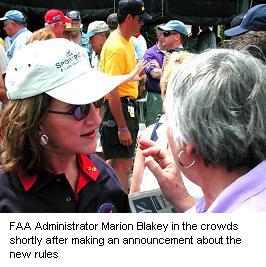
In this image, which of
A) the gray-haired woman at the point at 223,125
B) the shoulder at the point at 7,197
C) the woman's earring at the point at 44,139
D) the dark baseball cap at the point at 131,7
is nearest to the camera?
the gray-haired woman at the point at 223,125

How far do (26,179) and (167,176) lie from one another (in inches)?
20.8

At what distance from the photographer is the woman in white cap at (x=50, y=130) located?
1686mm

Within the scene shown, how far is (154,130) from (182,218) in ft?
3.81

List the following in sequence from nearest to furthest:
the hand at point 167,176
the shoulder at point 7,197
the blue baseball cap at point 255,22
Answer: the shoulder at point 7,197
the hand at point 167,176
the blue baseball cap at point 255,22

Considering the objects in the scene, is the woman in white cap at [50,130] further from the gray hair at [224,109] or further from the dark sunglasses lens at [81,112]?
the gray hair at [224,109]

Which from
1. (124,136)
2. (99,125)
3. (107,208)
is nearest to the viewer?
(107,208)

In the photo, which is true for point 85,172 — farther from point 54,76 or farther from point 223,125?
point 223,125

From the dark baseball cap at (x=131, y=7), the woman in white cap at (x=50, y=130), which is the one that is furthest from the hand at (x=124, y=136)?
the woman in white cap at (x=50, y=130)

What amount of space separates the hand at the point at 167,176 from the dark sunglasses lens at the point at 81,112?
10.7 inches

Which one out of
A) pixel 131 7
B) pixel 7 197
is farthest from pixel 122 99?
pixel 7 197

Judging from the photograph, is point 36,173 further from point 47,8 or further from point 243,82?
point 47,8

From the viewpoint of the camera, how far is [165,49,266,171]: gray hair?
1351mm

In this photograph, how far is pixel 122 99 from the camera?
437 cm

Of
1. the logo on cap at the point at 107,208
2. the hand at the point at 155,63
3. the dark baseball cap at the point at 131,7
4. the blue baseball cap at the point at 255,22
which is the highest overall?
the blue baseball cap at the point at 255,22
